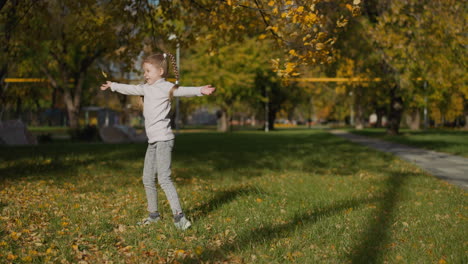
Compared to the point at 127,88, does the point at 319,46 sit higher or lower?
higher

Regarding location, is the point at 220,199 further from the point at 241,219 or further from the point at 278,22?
the point at 278,22

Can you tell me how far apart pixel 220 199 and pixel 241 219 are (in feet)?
5.27

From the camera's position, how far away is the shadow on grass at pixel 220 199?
6238 mm

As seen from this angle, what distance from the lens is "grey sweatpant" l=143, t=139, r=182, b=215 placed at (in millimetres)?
5262

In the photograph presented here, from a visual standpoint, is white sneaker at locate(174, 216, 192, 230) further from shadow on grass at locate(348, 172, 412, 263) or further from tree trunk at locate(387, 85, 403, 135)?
tree trunk at locate(387, 85, 403, 135)

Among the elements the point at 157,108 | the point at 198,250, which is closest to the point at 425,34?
the point at 157,108

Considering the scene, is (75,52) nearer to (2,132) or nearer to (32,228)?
(2,132)

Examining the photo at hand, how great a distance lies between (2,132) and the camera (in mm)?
22391

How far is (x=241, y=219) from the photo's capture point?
18.9ft

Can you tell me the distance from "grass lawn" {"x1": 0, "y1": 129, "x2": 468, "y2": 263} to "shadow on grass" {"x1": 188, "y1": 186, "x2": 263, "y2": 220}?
15 millimetres

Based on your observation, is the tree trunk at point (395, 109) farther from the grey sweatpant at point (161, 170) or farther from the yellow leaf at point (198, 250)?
the yellow leaf at point (198, 250)

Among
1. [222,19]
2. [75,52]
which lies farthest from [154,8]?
[75,52]

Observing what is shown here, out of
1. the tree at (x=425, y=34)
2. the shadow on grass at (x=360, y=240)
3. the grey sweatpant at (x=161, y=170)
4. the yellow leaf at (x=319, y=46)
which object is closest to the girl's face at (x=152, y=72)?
the grey sweatpant at (x=161, y=170)

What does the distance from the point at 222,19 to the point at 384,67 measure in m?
18.4
